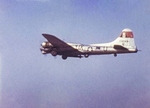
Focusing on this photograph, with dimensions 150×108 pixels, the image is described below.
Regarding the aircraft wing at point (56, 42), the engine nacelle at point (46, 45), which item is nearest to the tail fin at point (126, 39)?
the aircraft wing at point (56, 42)

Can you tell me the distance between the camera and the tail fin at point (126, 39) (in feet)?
36.3

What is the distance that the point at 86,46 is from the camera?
11.2m

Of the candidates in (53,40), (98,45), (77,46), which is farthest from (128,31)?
(53,40)

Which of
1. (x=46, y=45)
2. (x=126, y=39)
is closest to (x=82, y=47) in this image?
(x=46, y=45)

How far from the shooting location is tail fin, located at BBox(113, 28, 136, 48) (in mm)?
11070

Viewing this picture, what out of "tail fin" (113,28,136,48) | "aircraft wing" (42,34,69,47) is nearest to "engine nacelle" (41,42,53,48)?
"aircraft wing" (42,34,69,47)

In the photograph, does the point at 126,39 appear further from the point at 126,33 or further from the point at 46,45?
the point at 46,45

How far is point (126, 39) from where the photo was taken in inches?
442

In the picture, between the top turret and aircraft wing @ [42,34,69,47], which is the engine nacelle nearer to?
aircraft wing @ [42,34,69,47]

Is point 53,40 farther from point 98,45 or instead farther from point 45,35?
point 98,45

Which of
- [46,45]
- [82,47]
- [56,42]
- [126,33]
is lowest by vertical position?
[82,47]

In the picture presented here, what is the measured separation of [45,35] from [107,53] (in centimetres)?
249

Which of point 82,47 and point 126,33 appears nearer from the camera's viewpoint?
point 82,47

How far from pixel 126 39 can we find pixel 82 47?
5.77 feet
